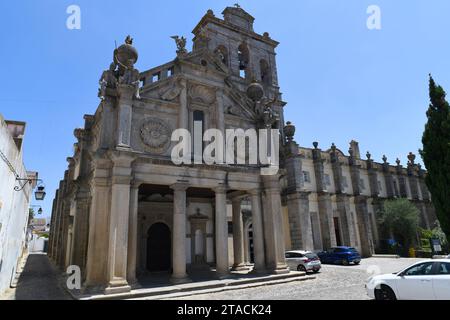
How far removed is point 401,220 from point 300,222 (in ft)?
49.8

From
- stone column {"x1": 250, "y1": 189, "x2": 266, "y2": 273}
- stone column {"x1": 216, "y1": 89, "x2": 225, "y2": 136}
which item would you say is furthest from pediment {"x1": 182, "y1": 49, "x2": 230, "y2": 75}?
stone column {"x1": 250, "y1": 189, "x2": 266, "y2": 273}

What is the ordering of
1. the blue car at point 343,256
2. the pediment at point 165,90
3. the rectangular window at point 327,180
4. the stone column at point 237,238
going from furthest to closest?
1. the rectangular window at point 327,180
2. the blue car at point 343,256
3. the stone column at point 237,238
4. the pediment at point 165,90

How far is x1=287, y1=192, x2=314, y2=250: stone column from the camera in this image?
82.8 ft

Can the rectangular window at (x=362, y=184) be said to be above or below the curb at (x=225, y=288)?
above

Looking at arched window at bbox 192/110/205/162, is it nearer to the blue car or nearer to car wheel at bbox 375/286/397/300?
car wheel at bbox 375/286/397/300

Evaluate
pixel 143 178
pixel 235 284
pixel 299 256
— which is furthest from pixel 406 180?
pixel 143 178

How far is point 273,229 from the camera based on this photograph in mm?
15688

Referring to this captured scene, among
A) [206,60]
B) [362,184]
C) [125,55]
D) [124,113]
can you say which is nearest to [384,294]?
[124,113]

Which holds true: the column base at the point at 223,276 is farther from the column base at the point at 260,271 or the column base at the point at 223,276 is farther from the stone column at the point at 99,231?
the stone column at the point at 99,231

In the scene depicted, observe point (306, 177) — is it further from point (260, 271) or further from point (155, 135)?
point (155, 135)

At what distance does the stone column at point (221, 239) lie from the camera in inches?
550

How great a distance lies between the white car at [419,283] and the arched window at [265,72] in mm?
24718

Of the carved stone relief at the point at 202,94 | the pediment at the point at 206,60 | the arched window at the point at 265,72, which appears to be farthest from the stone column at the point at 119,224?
the arched window at the point at 265,72

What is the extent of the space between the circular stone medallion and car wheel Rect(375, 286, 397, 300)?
10.2 m
